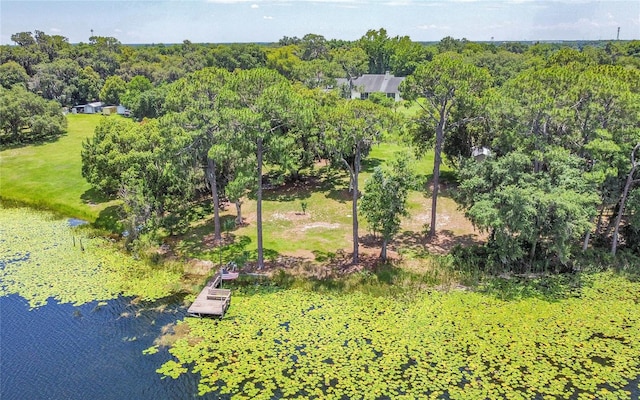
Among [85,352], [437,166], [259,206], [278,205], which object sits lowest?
[85,352]

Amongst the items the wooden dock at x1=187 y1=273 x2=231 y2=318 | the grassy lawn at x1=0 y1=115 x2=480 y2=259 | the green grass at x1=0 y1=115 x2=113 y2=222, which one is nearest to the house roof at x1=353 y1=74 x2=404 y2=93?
the grassy lawn at x1=0 y1=115 x2=480 y2=259

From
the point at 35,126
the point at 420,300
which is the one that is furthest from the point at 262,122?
the point at 35,126

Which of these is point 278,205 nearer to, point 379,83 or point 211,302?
point 211,302

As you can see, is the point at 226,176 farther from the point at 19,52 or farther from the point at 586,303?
the point at 19,52

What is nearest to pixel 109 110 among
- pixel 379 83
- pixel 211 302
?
pixel 379 83

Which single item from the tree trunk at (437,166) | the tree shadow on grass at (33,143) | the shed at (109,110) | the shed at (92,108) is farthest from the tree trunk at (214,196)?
the shed at (92,108)

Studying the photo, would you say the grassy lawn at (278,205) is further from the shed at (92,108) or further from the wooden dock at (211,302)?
the shed at (92,108)
